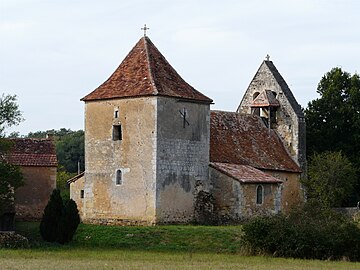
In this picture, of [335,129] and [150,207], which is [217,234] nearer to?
[150,207]

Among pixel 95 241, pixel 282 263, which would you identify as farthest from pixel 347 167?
pixel 282 263

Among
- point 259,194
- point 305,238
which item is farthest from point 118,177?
point 305,238

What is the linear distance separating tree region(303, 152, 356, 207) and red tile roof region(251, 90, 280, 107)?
175 inches

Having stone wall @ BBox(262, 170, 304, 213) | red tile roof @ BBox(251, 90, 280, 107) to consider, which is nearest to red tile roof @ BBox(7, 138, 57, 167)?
stone wall @ BBox(262, 170, 304, 213)

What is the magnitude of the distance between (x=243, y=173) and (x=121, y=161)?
6.69 meters

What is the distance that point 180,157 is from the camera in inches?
1956

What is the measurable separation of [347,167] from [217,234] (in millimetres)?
20769

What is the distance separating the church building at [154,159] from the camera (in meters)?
48.4

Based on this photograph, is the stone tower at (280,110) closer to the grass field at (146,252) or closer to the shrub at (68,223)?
the grass field at (146,252)

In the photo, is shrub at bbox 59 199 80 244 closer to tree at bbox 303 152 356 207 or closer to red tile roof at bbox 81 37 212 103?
red tile roof at bbox 81 37 212 103

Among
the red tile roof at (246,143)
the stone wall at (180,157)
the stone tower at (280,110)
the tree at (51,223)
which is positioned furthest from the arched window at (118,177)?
the stone tower at (280,110)

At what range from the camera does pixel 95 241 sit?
4341cm

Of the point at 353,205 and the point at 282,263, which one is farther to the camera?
the point at 353,205

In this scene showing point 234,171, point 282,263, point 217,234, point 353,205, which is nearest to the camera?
point 282,263
